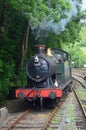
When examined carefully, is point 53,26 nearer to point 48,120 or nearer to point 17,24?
point 17,24

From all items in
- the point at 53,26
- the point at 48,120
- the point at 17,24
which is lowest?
the point at 48,120

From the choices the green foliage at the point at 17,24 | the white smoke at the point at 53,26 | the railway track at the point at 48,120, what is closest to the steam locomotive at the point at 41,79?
the railway track at the point at 48,120

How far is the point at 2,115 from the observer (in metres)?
15.9

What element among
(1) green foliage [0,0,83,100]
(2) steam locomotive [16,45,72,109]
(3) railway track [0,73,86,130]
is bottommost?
(3) railway track [0,73,86,130]

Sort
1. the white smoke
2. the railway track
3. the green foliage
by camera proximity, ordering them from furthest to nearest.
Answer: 1. the white smoke
2. the green foliage
3. the railway track

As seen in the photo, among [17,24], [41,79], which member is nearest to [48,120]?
[41,79]

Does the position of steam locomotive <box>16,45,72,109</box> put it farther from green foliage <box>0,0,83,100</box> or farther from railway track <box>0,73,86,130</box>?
green foliage <box>0,0,83,100</box>

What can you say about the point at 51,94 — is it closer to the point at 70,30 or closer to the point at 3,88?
the point at 3,88

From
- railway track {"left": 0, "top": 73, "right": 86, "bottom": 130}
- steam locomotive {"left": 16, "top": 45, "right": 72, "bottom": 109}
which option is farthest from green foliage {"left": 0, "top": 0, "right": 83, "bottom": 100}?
railway track {"left": 0, "top": 73, "right": 86, "bottom": 130}

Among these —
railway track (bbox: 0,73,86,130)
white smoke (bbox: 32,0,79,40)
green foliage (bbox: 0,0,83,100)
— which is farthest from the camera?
white smoke (bbox: 32,0,79,40)

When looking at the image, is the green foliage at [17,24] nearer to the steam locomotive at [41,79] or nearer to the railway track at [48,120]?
the steam locomotive at [41,79]

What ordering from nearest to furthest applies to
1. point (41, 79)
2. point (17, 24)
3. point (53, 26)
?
point (41, 79), point (53, 26), point (17, 24)

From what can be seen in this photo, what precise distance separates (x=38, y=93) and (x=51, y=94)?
59 cm

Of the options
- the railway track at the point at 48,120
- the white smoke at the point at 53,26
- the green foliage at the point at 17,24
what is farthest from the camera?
the white smoke at the point at 53,26
